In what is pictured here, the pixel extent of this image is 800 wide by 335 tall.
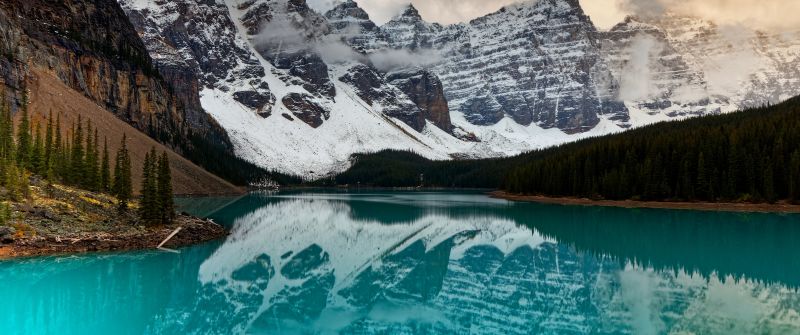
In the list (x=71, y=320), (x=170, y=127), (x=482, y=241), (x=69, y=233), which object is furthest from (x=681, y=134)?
(x=170, y=127)

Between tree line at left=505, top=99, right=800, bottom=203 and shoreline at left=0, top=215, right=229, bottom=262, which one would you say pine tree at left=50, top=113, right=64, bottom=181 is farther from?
tree line at left=505, top=99, right=800, bottom=203

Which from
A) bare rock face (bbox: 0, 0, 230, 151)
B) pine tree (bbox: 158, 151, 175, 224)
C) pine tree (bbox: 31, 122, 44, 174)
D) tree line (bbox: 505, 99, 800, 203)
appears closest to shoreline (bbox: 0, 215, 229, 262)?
pine tree (bbox: 158, 151, 175, 224)

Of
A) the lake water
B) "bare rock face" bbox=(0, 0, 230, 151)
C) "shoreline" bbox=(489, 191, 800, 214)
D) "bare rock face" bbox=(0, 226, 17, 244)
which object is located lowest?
the lake water

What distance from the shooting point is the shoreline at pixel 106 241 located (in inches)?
1289

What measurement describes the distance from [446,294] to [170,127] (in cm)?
14287

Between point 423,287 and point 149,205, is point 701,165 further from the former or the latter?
point 149,205

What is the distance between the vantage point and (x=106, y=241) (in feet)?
119

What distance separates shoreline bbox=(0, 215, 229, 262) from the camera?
32750 mm

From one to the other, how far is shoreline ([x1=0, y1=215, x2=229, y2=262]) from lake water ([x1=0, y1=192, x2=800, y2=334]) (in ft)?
4.86

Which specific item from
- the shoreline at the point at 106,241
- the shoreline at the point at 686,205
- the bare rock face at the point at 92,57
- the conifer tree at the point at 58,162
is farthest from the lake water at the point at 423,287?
the bare rock face at the point at 92,57

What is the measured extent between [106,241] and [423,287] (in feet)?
66.9

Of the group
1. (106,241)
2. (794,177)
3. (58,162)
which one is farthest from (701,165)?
(58,162)

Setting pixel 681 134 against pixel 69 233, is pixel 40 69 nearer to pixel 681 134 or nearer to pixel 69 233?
pixel 69 233

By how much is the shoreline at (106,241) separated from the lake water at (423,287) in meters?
1.48
